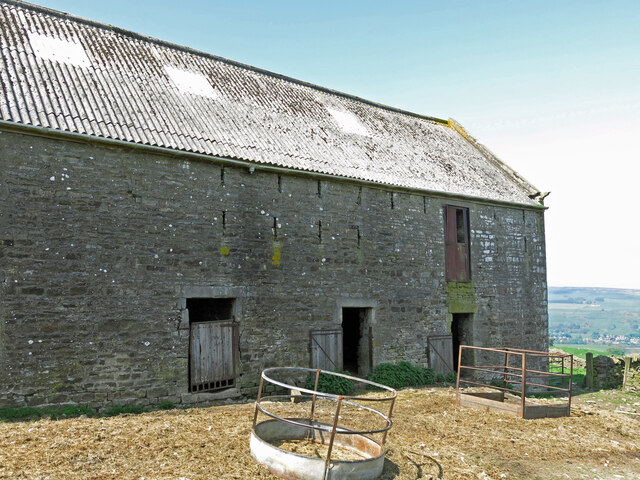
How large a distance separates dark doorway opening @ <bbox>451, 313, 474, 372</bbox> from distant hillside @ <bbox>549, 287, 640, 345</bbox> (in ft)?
266

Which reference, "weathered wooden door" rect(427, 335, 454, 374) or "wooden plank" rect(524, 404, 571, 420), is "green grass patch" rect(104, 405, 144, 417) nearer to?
"wooden plank" rect(524, 404, 571, 420)

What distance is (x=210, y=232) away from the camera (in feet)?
34.1

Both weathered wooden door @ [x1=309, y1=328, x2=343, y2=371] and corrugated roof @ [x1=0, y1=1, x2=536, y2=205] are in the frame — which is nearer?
corrugated roof @ [x1=0, y1=1, x2=536, y2=205]

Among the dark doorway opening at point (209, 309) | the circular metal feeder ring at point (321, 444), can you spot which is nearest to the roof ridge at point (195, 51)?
the dark doorway opening at point (209, 309)

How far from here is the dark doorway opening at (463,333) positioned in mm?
14953

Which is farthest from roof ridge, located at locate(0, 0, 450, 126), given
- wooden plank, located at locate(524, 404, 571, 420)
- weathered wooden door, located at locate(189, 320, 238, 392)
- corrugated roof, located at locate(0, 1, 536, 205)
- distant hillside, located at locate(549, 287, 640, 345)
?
distant hillside, located at locate(549, 287, 640, 345)

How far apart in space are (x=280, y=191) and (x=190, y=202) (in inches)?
84.5

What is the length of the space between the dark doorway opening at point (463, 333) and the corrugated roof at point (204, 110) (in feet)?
12.3

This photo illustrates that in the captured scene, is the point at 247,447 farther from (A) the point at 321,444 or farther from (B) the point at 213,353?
(B) the point at 213,353

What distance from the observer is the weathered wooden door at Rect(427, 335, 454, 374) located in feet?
45.0

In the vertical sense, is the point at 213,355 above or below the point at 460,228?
→ below

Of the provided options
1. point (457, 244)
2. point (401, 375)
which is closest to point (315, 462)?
point (401, 375)

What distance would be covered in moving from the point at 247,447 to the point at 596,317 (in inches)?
6377

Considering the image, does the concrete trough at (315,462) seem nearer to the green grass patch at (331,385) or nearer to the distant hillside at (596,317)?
the green grass patch at (331,385)
